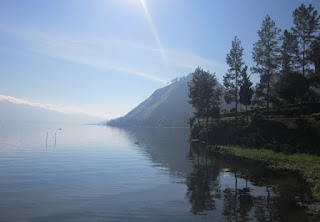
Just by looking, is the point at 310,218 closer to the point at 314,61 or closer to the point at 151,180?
the point at 151,180

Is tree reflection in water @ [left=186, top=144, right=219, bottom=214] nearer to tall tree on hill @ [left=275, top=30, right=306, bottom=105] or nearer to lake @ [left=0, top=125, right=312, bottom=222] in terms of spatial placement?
lake @ [left=0, top=125, right=312, bottom=222]

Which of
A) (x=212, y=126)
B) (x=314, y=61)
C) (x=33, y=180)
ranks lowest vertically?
(x=33, y=180)

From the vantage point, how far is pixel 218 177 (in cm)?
3111

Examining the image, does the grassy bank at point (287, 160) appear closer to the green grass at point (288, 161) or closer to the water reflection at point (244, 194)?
the green grass at point (288, 161)

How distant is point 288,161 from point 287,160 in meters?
0.82

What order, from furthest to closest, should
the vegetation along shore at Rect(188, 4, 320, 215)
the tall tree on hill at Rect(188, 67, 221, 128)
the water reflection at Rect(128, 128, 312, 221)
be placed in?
1. the tall tree on hill at Rect(188, 67, 221, 128)
2. the vegetation along shore at Rect(188, 4, 320, 215)
3. the water reflection at Rect(128, 128, 312, 221)

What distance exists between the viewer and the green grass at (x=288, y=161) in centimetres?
2685

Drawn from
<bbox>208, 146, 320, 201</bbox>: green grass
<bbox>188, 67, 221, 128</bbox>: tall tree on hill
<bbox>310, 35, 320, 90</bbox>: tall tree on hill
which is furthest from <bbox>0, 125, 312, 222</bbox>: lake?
<bbox>188, 67, 221, 128</bbox>: tall tree on hill

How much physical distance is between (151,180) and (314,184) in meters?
18.3

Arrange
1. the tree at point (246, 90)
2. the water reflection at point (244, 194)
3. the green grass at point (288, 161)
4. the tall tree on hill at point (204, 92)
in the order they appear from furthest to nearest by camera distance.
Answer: the tall tree on hill at point (204, 92) < the tree at point (246, 90) < the green grass at point (288, 161) < the water reflection at point (244, 194)

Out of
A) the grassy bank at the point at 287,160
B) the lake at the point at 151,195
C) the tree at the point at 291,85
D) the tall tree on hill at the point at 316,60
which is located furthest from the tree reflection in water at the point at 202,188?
the tall tree on hill at the point at 316,60

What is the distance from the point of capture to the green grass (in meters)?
26.8

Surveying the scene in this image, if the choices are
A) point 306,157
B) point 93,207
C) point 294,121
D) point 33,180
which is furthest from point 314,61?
point 33,180

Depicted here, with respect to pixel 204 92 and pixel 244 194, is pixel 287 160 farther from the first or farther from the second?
pixel 204 92
